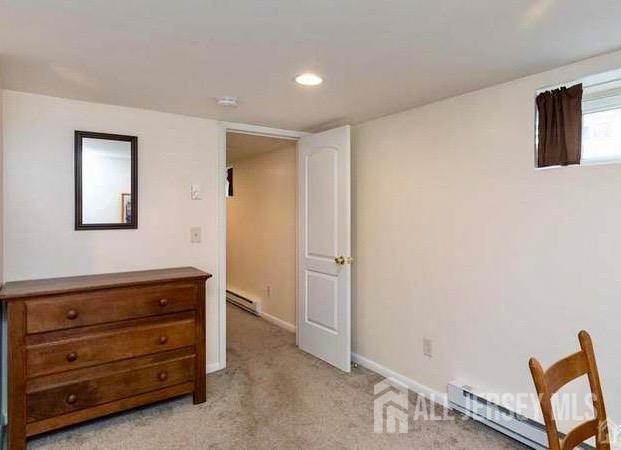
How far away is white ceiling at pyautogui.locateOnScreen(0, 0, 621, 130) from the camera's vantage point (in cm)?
145

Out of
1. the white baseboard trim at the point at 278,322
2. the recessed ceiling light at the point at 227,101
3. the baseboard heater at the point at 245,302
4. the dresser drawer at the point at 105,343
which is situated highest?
the recessed ceiling light at the point at 227,101

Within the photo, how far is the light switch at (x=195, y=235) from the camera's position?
3094mm

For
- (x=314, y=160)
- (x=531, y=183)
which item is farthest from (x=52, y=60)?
(x=531, y=183)

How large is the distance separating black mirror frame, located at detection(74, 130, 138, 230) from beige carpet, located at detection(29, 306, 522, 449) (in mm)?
1259

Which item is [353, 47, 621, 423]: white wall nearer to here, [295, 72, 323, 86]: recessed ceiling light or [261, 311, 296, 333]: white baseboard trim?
[295, 72, 323, 86]: recessed ceiling light

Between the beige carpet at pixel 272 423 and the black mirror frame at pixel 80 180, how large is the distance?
1.26 m

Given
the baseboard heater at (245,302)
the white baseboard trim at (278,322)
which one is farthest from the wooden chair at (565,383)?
the baseboard heater at (245,302)

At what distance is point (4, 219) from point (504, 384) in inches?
126

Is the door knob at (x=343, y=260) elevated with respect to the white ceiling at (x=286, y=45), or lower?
lower

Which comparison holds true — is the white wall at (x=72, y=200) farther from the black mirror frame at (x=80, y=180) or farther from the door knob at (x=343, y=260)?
the door knob at (x=343, y=260)

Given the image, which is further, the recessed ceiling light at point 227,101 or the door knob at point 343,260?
the door knob at point 343,260

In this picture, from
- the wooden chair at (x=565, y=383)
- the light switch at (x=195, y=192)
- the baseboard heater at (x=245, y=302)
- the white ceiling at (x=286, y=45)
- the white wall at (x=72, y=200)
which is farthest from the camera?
the baseboard heater at (x=245, y=302)

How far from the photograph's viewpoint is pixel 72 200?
102 inches

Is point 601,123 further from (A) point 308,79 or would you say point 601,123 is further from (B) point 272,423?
(B) point 272,423
